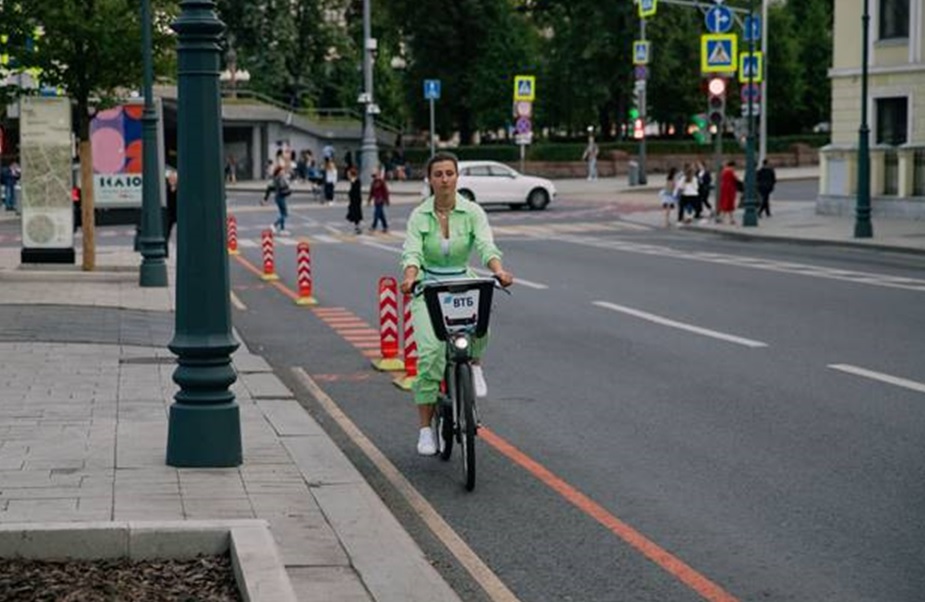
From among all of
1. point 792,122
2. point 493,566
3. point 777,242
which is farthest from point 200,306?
point 792,122

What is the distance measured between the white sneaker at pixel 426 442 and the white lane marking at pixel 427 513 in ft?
0.67

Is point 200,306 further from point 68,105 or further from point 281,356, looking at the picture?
point 68,105

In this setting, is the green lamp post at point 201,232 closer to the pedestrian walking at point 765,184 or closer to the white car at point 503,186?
the pedestrian walking at point 765,184

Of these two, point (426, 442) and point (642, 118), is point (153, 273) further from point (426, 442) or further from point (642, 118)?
point (642, 118)

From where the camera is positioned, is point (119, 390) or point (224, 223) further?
point (119, 390)

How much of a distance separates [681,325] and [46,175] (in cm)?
1218

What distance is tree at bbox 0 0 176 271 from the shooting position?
2436 centimetres

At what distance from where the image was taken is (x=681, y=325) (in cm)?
1741

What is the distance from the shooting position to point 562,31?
82.1 metres

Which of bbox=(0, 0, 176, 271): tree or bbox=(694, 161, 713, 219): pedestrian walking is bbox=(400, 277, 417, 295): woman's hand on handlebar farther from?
bbox=(694, 161, 713, 219): pedestrian walking

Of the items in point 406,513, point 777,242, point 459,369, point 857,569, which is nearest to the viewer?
point 857,569

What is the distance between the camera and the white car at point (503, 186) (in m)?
51.4

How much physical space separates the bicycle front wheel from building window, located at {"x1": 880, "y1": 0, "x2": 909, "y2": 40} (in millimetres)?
34931

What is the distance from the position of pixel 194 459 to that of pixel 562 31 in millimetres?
75021
